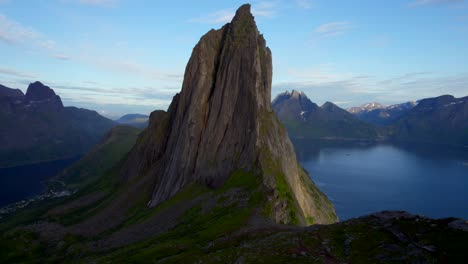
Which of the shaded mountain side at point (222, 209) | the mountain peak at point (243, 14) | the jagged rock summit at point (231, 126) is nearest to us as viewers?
the shaded mountain side at point (222, 209)

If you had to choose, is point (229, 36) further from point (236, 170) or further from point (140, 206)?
point (140, 206)

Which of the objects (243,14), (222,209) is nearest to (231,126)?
(222,209)

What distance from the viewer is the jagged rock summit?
351ft

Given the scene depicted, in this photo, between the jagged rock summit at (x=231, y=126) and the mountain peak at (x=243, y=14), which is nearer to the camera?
the jagged rock summit at (x=231, y=126)

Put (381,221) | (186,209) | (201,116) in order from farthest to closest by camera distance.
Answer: (201,116) → (186,209) → (381,221)

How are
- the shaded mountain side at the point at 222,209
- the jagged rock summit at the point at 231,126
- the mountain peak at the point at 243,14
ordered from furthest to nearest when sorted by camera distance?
the mountain peak at the point at 243,14, the jagged rock summit at the point at 231,126, the shaded mountain side at the point at 222,209

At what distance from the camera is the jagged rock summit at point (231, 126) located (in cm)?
10688

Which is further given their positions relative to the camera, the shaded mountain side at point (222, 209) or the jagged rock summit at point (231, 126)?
the jagged rock summit at point (231, 126)

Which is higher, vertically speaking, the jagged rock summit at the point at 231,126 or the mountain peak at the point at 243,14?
the mountain peak at the point at 243,14

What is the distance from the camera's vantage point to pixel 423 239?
41.4 meters

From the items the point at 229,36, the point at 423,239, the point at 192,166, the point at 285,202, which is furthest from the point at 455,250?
the point at 229,36

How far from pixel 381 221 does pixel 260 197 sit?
41.6m

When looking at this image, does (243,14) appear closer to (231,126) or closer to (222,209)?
(231,126)

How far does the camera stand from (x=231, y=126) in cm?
11962
